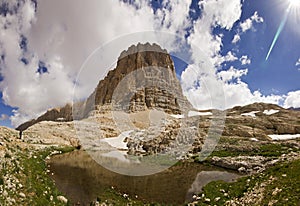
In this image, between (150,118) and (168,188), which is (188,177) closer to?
(168,188)

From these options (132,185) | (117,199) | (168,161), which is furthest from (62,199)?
(168,161)

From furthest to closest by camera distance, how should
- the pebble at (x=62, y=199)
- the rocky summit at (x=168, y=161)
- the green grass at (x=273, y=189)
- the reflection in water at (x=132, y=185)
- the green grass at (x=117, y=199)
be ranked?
the reflection in water at (x=132, y=185) → the green grass at (x=117, y=199) → the pebble at (x=62, y=199) → the rocky summit at (x=168, y=161) → the green grass at (x=273, y=189)

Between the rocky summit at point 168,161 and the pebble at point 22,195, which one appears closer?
the pebble at point 22,195

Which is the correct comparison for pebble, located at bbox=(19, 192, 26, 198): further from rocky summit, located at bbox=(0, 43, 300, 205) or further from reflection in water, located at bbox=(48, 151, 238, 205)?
reflection in water, located at bbox=(48, 151, 238, 205)

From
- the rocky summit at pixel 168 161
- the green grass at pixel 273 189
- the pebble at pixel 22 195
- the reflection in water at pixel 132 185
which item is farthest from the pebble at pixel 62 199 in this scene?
the green grass at pixel 273 189

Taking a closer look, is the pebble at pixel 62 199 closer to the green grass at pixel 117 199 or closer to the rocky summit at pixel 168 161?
the rocky summit at pixel 168 161

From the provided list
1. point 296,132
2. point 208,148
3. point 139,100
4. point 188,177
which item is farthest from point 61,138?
point 296,132

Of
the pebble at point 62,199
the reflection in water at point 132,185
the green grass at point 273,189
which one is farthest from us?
the reflection in water at point 132,185

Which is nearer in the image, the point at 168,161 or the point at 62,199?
the point at 62,199

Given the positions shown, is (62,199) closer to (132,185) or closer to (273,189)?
(132,185)

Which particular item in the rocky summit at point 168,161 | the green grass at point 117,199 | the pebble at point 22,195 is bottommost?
the green grass at point 117,199

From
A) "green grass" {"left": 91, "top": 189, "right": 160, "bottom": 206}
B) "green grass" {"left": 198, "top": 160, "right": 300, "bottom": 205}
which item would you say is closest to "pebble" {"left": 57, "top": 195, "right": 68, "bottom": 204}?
"green grass" {"left": 91, "top": 189, "right": 160, "bottom": 206}

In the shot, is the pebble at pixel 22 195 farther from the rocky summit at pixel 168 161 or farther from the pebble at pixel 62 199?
the pebble at pixel 62 199

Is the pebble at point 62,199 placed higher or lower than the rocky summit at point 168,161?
lower
